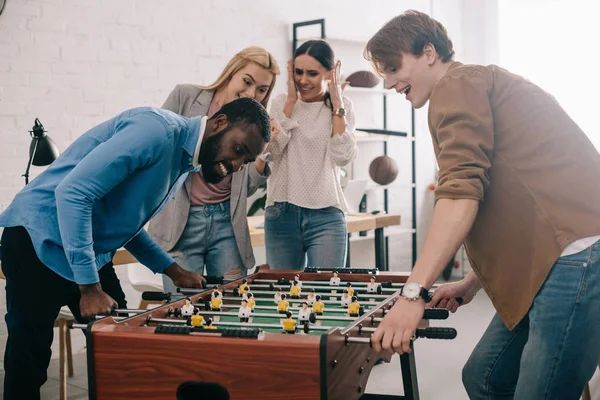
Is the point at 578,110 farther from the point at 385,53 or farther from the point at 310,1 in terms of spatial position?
the point at 385,53

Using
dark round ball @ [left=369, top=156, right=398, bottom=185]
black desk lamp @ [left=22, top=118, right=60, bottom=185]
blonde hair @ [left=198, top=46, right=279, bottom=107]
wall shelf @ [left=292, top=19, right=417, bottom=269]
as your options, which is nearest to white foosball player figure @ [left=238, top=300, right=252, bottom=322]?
blonde hair @ [left=198, top=46, right=279, bottom=107]

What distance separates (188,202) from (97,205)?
2.04ft

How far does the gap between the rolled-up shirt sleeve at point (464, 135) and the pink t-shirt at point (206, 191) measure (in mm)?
1231

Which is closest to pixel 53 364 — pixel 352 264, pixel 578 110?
pixel 352 264

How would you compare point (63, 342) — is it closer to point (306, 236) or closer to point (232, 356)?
point (306, 236)

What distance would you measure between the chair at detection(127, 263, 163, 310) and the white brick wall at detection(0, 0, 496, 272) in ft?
2.61

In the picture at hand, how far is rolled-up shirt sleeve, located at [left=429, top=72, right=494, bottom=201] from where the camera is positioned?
4.39 feet

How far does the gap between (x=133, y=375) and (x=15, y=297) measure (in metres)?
0.59

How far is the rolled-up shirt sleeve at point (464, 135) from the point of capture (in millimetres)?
1339

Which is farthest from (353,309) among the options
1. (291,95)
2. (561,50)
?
(561,50)

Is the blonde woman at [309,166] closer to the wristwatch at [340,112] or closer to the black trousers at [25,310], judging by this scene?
the wristwatch at [340,112]

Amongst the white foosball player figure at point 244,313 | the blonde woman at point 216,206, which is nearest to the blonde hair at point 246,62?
the blonde woman at point 216,206

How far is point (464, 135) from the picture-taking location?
1.35 metres

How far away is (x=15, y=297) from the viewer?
1.83m
